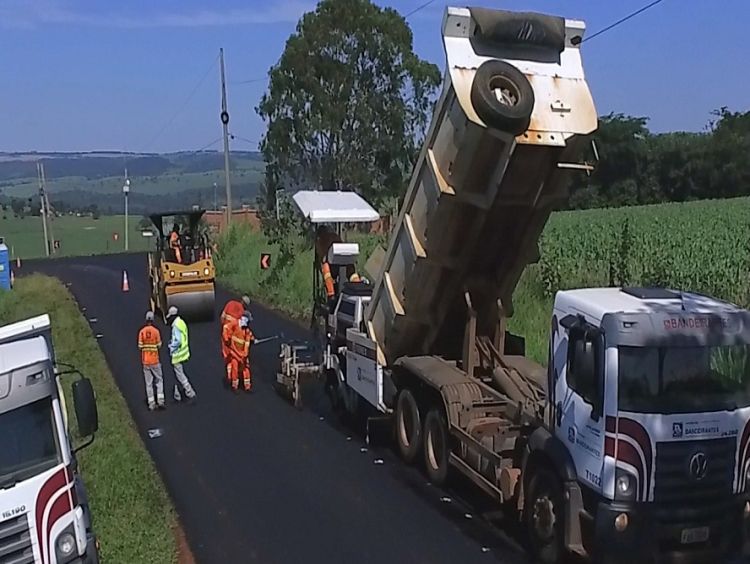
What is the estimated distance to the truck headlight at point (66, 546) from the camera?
6797mm

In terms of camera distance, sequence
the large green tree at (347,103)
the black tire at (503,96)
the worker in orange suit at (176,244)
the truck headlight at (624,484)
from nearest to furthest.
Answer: the truck headlight at (624,484) < the black tire at (503,96) < the worker in orange suit at (176,244) < the large green tree at (347,103)

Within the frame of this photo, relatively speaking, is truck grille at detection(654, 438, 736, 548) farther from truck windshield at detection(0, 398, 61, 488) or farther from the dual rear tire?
truck windshield at detection(0, 398, 61, 488)

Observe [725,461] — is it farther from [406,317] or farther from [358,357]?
[358,357]

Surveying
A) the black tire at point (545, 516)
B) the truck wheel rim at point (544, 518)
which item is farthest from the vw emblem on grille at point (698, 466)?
the truck wheel rim at point (544, 518)

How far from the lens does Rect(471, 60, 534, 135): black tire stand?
349 inches

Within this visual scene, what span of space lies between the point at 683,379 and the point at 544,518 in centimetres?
178

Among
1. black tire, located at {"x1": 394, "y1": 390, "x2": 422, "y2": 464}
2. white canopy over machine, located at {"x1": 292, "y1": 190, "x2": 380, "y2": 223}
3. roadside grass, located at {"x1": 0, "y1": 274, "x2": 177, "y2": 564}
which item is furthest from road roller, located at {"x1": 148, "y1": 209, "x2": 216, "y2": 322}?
black tire, located at {"x1": 394, "y1": 390, "x2": 422, "y2": 464}

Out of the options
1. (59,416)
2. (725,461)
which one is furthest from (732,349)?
(59,416)

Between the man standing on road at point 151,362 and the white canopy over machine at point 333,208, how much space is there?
303cm

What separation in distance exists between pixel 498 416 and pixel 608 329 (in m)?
3.06

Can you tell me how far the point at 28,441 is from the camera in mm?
7016

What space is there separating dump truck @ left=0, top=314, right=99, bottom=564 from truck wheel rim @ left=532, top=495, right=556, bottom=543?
12.4 feet

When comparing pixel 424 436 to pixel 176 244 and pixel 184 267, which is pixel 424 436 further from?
pixel 176 244

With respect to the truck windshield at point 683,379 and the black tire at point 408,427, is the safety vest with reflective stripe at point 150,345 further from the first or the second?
the truck windshield at point 683,379
